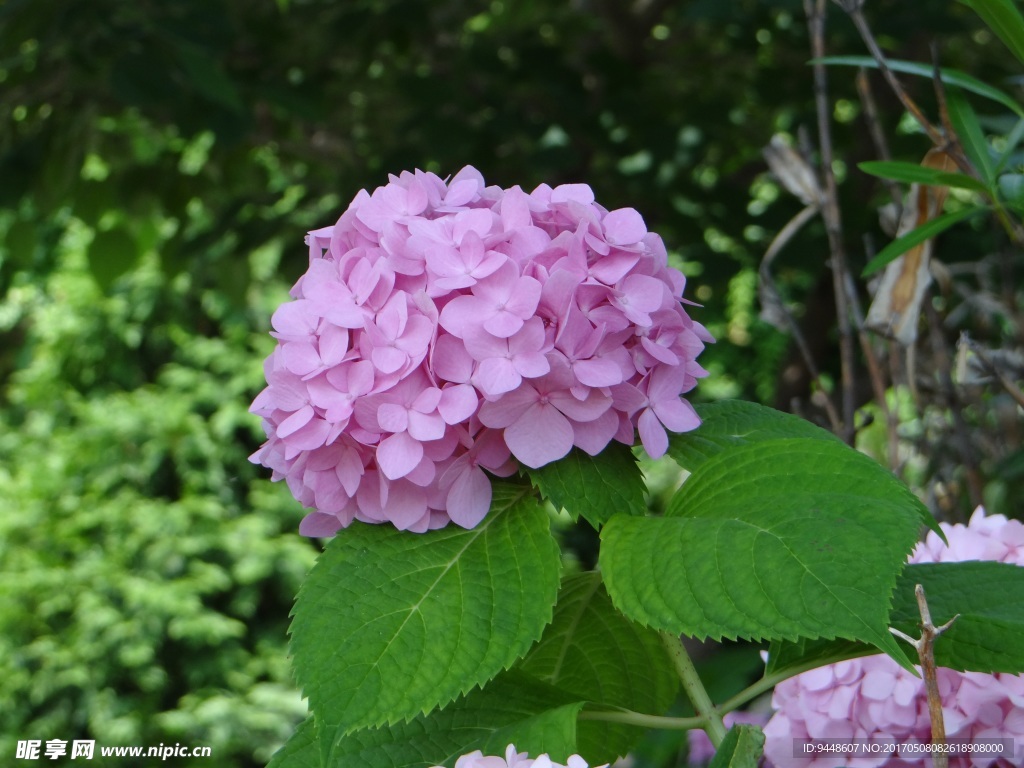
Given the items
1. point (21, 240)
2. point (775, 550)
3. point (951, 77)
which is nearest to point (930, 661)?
point (775, 550)

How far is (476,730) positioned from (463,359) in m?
0.21

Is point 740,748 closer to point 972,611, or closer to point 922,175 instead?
point 972,611

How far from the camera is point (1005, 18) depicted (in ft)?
2.58

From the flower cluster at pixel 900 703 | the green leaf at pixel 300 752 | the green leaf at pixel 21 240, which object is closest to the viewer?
the green leaf at pixel 300 752

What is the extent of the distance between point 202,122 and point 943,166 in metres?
1.64

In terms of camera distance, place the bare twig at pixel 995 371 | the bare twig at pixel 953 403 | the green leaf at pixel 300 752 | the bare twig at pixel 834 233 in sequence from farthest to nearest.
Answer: the bare twig at pixel 953 403
the bare twig at pixel 834 233
the bare twig at pixel 995 371
the green leaf at pixel 300 752

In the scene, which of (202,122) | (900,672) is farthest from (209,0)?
(900,672)

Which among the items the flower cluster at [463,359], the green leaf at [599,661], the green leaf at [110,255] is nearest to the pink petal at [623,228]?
the flower cluster at [463,359]

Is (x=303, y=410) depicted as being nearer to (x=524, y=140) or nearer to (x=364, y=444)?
(x=364, y=444)

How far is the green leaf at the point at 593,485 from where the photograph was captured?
0.56 metres

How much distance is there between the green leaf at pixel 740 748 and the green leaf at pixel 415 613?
0.34 ft

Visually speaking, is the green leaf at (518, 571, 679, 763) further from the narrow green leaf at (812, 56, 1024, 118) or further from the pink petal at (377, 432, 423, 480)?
the narrow green leaf at (812, 56, 1024, 118)

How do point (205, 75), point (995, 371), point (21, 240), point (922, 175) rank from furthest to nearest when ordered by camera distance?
point (21, 240)
point (205, 75)
point (995, 371)
point (922, 175)

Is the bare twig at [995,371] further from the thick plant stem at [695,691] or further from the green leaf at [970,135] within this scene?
the thick plant stem at [695,691]
